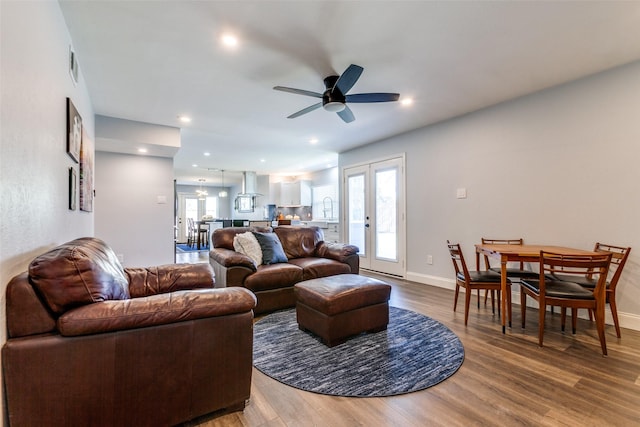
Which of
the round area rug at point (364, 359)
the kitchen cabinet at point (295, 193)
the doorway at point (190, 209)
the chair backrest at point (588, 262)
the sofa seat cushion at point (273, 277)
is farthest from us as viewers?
the doorway at point (190, 209)

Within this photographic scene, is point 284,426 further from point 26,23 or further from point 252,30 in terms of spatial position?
point 252,30

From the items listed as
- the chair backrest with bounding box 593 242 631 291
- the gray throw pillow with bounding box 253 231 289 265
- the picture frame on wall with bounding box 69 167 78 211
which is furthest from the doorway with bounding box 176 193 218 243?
the chair backrest with bounding box 593 242 631 291

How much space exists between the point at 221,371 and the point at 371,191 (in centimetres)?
427

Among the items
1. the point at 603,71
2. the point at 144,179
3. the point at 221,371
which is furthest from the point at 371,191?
the point at 221,371

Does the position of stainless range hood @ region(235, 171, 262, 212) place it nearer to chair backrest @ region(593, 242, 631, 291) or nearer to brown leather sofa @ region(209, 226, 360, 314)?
brown leather sofa @ region(209, 226, 360, 314)

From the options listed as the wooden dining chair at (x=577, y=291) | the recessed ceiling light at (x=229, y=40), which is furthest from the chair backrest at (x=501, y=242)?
the recessed ceiling light at (x=229, y=40)

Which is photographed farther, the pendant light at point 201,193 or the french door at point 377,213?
the pendant light at point 201,193

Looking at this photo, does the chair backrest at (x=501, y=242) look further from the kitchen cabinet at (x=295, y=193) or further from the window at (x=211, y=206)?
the window at (x=211, y=206)

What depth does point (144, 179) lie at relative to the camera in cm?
491

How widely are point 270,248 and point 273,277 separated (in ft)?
1.62

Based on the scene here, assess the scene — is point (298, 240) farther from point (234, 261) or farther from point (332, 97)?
point (332, 97)

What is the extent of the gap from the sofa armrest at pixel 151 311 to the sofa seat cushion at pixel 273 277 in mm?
1514

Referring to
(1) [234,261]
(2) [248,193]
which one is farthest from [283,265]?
(2) [248,193]

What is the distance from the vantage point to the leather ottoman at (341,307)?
231 cm
